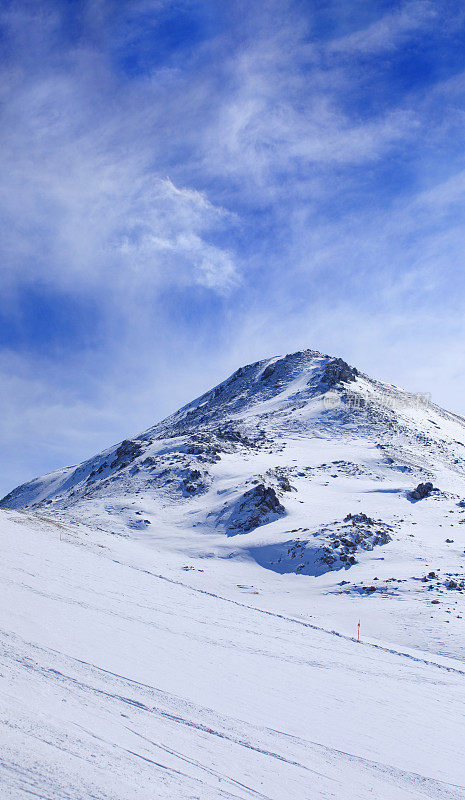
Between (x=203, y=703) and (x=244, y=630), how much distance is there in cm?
775

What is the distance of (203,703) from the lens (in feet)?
33.0

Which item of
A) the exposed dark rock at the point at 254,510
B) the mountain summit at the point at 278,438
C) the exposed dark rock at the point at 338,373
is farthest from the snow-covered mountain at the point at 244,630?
the exposed dark rock at the point at 338,373

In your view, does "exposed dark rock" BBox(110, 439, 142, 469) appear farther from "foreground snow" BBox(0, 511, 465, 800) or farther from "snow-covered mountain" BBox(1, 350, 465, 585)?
"foreground snow" BBox(0, 511, 465, 800)

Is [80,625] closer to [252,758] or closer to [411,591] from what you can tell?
[252,758]

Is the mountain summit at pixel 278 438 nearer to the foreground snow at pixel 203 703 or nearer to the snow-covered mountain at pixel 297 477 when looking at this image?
the snow-covered mountain at pixel 297 477

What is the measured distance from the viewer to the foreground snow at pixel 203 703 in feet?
23.2

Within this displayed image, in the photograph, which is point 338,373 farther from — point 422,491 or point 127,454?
point 422,491

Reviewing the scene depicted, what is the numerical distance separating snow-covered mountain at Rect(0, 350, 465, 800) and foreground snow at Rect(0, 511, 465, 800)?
0.05 meters

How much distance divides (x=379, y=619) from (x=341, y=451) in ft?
122

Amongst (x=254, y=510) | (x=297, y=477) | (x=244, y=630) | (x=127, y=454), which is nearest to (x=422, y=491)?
(x=297, y=477)

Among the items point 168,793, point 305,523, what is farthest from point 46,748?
point 305,523

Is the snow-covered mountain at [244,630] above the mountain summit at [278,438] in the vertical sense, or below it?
below

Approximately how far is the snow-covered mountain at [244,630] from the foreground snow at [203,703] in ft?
0.17

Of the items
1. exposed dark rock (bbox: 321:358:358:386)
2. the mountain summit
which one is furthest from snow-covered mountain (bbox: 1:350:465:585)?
exposed dark rock (bbox: 321:358:358:386)
